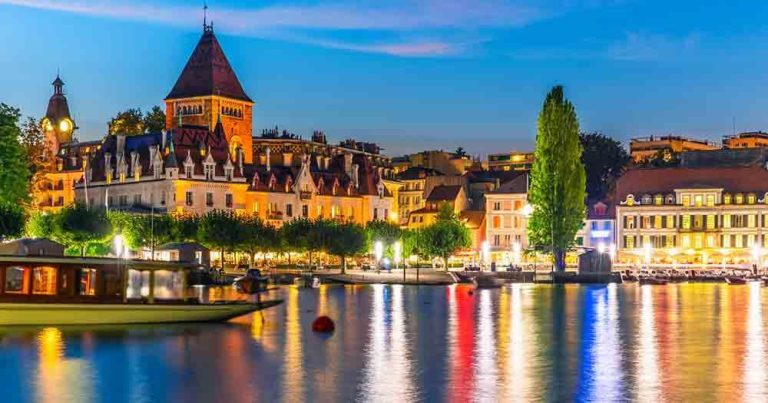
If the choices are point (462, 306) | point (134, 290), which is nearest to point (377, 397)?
point (134, 290)

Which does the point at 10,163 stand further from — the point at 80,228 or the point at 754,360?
the point at 754,360

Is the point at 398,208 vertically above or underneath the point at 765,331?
above

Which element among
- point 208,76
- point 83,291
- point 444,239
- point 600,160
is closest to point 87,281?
point 83,291

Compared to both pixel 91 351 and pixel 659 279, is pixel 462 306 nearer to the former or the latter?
pixel 91 351

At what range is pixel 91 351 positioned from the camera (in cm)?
4006

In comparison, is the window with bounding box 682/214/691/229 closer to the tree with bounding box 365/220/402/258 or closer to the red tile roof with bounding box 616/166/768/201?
the red tile roof with bounding box 616/166/768/201

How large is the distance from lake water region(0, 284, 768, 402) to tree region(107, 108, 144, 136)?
342 ft

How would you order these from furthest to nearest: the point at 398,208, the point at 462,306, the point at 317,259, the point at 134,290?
the point at 398,208 < the point at 317,259 < the point at 462,306 < the point at 134,290

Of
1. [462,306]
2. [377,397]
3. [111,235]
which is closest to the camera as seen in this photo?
[377,397]

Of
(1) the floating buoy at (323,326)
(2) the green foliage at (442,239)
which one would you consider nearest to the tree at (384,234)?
(2) the green foliage at (442,239)

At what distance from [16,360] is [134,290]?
12053 mm

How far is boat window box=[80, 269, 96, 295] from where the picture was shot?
4772 cm

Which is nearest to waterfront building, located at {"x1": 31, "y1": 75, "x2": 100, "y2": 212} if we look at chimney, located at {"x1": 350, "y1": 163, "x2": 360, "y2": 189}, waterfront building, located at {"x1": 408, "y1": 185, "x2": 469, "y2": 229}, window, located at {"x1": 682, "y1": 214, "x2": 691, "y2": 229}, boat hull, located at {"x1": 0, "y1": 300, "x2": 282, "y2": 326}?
chimney, located at {"x1": 350, "y1": 163, "x2": 360, "y2": 189}

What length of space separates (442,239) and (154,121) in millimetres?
52190
